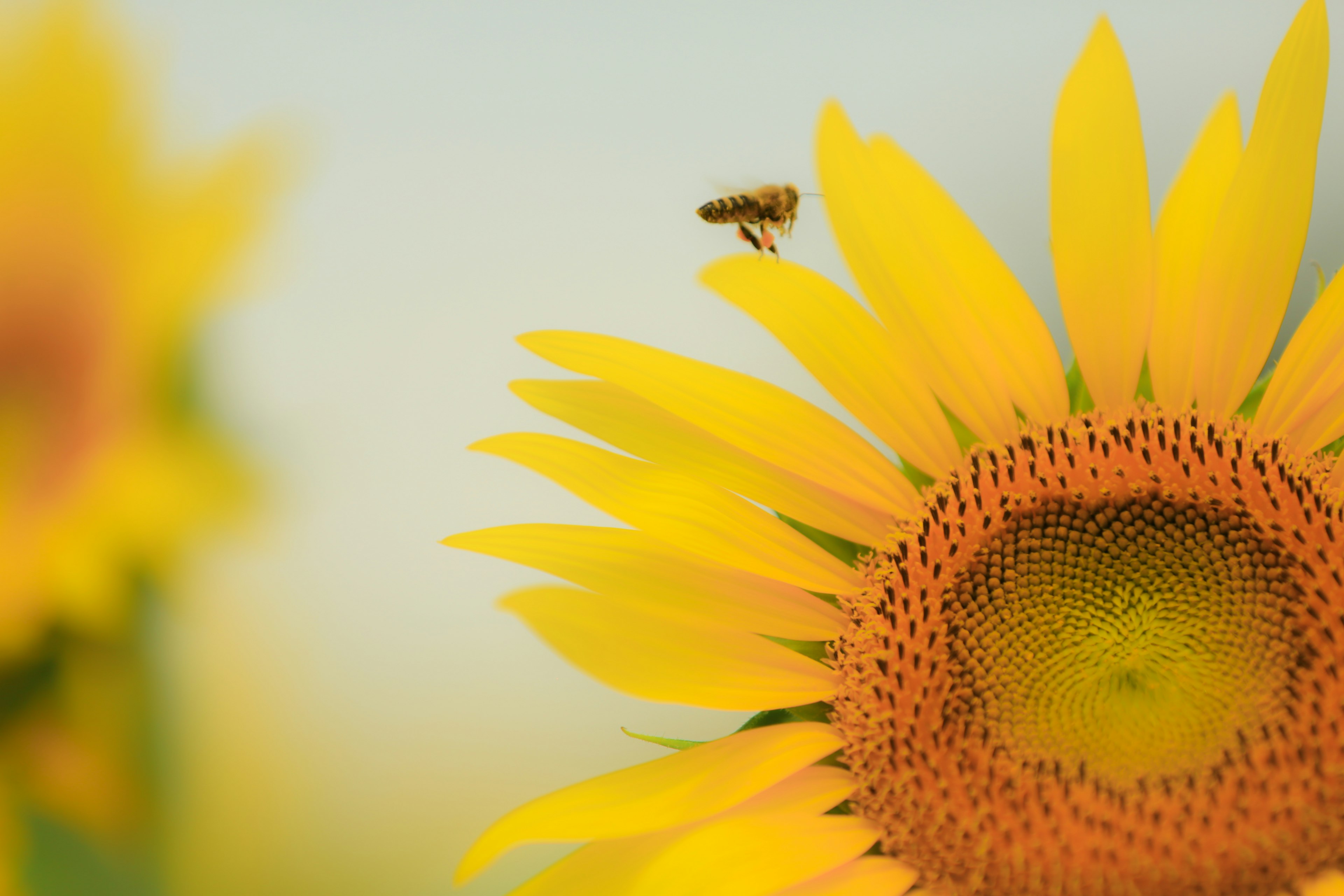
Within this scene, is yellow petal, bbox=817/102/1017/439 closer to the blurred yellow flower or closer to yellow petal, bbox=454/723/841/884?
yellow petal, bbox=454/723/841/884

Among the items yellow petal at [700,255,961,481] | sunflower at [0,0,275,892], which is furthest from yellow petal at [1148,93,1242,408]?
sunflower at [0,0,275,892]

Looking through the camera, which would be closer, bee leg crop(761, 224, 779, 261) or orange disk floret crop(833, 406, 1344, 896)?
orange disk floret crop(833, 406, 1344, 896)

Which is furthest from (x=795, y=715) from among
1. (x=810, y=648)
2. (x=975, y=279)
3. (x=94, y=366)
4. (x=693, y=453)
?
(x=94, y=366)

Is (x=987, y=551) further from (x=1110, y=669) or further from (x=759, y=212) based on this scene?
(x=759, y=212)

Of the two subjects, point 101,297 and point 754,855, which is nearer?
point 754,855

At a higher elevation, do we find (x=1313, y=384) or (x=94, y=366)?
(x=94, y=366)

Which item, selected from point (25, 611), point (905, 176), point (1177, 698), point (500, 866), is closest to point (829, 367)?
point (905, 176)
